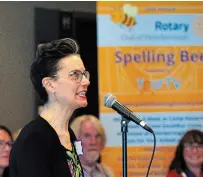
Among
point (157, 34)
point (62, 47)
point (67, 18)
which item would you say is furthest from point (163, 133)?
point (62, 47)

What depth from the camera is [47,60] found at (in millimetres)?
2328

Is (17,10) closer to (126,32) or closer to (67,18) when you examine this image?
(67,18)

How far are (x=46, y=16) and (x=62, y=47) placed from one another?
2.16 meters

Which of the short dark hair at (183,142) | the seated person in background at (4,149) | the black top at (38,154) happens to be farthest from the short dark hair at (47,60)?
the short dark hair at (183,142)

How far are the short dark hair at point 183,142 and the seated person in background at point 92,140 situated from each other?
475 mm

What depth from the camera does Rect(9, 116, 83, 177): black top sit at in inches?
81.4

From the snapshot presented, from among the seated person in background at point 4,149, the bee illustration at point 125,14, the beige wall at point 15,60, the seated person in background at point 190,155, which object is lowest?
the seated person in background at point 190,155

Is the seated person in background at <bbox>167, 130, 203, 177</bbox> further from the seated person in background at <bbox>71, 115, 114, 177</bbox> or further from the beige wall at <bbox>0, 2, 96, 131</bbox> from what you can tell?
the beige wall at <bbox>0, 2, 96, 131</bbox>

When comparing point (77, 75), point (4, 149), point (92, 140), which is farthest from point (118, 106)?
point (92, 140)

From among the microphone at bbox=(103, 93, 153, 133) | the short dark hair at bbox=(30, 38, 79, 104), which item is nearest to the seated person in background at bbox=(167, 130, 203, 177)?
the microphone at bbox=(103, 93, 153, 133)

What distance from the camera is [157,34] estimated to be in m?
4.24

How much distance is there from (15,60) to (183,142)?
1420 mm

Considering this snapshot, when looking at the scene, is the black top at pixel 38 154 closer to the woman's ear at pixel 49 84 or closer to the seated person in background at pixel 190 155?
the woman's ear at pixel 49 84

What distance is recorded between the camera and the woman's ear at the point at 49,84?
2.33 m
